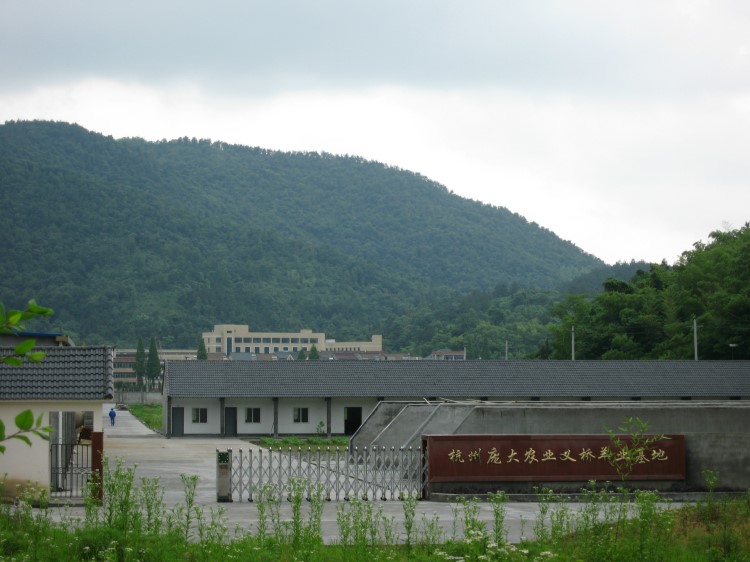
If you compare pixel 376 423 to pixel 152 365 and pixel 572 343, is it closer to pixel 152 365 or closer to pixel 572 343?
pixel 572 343

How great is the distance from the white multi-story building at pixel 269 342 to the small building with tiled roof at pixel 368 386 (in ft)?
340

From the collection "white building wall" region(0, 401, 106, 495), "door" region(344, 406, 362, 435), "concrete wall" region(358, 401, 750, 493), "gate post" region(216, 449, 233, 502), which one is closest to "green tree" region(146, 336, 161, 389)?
"door" region(344, 406, 362, 435)

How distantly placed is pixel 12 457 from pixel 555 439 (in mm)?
10116

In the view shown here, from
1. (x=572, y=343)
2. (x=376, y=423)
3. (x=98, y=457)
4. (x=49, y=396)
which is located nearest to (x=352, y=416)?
(x=376, y=423)

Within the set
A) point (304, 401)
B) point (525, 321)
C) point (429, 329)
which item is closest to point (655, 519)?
point (304, 401)

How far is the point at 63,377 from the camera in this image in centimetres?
2005

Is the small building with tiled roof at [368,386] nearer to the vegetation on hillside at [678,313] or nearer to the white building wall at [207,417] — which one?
the white building wall at [207,417]

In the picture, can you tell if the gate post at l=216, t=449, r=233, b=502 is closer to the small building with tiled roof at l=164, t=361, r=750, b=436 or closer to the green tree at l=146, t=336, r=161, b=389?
the small building with tiled roof at l=164, t=361, r=750, b=436

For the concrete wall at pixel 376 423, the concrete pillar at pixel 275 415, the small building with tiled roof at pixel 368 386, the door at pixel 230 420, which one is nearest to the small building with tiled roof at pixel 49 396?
the concrete wall at pixel 376 423

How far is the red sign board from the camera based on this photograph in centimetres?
2127

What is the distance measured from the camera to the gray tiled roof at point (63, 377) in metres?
19.7

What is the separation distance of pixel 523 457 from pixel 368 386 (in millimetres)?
26091

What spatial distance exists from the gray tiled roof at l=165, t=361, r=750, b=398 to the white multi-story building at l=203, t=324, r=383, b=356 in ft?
339

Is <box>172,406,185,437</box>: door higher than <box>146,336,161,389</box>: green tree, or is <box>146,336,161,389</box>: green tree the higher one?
<box>146,336,161,389</box>: green tree
